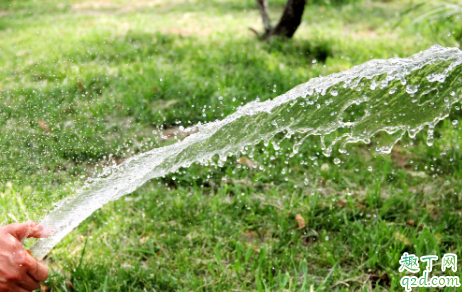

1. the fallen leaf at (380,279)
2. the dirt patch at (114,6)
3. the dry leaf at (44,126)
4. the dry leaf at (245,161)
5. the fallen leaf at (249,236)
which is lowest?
the fallen leaf at (380,279)

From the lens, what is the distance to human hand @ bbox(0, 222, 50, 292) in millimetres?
1593

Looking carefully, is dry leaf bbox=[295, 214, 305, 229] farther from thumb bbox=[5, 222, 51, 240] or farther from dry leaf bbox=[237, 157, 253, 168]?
thumb bbox=[5, 222, 51, 240]

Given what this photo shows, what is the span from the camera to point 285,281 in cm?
194

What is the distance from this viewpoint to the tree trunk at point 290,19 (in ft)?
14.7

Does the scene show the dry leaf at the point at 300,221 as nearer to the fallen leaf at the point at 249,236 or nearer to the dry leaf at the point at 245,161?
the fallen leaf at the point at 249,236

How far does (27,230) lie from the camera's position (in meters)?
1.74

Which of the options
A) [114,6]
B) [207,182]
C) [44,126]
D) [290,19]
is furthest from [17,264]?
[114,6]

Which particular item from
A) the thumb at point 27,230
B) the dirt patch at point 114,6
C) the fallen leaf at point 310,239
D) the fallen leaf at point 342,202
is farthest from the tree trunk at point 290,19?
the thumb at point 27,230

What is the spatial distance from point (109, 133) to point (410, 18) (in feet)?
13.9

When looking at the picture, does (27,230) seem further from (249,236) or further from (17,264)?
(249,236)

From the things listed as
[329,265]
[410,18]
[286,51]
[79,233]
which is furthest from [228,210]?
[410,18]

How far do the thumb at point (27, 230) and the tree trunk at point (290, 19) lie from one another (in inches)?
134

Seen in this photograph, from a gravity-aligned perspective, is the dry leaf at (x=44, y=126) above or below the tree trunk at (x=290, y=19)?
below

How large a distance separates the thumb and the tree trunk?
3415mm
